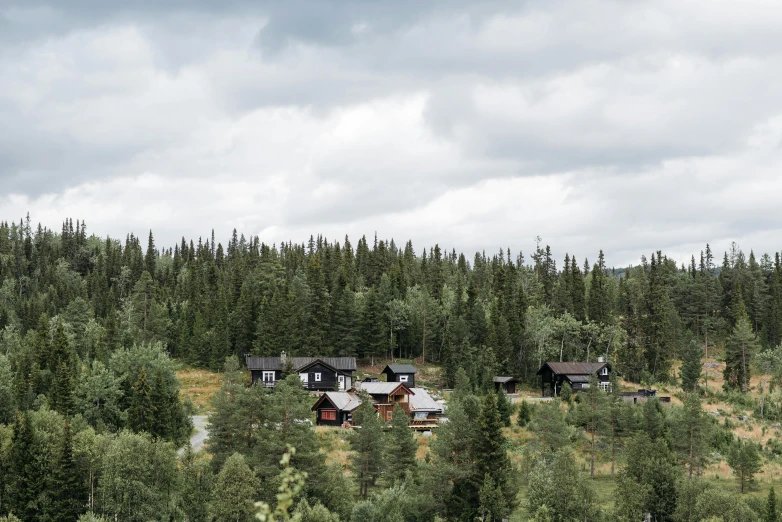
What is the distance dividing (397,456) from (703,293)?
9938 centimetres

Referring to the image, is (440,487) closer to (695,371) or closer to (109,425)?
(109,425)

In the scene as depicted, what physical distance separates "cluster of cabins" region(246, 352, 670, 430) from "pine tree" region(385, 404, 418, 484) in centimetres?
2374

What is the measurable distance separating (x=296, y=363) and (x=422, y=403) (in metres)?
22.1

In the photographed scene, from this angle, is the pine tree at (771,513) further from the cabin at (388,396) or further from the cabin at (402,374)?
the cabin at (402,374)

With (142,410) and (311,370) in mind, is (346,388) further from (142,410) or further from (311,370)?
(142,410)

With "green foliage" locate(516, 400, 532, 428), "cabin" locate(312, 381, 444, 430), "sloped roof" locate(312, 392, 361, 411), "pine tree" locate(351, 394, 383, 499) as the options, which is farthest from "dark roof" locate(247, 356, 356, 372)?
"pine tree" locate(351, 394, 383, 499)

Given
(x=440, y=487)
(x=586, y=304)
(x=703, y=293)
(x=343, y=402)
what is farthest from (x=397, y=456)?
(x=703, y=293)

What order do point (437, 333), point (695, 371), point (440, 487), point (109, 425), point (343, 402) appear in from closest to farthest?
point (440, 487) → point (109, 425) → point (343, 402) → point (695, 371) → point (437, 333)

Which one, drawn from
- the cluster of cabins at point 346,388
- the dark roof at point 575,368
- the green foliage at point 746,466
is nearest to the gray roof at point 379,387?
the cluster of cabins at point 346,388

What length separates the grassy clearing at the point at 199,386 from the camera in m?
86.9

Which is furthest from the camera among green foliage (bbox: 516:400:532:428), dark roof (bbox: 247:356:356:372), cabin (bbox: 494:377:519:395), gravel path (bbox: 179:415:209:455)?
cabin (bbox: 494:377:519:395)

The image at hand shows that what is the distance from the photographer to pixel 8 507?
5066 cm

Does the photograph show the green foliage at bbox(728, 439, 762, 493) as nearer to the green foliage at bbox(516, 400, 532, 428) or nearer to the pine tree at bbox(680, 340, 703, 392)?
the green foliage at bbox(516, 400, 532, 428)

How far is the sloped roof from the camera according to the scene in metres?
78.1
